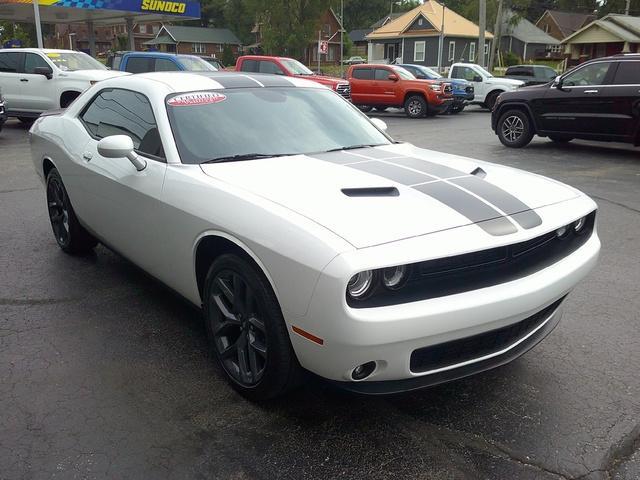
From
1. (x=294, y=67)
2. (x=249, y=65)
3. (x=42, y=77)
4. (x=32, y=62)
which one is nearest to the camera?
(x=42, y=77)

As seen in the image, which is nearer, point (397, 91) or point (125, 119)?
point (125, 119)

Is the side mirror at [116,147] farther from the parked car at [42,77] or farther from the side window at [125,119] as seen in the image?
the parked car at [42,77]

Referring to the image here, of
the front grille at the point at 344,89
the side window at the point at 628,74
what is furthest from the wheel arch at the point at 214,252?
the front grille at the point at 344,89

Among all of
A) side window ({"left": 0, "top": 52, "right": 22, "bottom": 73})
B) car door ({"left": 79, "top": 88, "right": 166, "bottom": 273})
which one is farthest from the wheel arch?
side window ({"left": 0, "top": 52, "right": 22, "bottom": 73})

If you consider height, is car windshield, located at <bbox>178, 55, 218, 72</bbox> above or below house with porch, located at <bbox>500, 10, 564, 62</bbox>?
below

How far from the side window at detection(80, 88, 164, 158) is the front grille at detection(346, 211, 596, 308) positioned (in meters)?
1.81

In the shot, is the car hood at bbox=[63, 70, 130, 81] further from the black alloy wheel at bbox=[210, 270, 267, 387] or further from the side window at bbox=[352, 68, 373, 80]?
the black alloy wheel at bbox=[210, 270, 267, 387]

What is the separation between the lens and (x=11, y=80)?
14484 mm

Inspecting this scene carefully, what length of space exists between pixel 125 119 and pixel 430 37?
53.8 meters

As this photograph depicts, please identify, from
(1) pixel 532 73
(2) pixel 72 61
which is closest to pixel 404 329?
(2) pixel 72 61

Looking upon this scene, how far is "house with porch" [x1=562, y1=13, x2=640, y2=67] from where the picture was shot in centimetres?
4597

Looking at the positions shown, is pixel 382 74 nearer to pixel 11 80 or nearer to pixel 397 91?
pixel 397 91

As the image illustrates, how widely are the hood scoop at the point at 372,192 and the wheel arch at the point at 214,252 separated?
0.55 meters

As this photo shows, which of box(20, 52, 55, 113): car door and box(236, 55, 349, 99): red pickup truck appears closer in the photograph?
box(20, 52, 55, 113): car door
